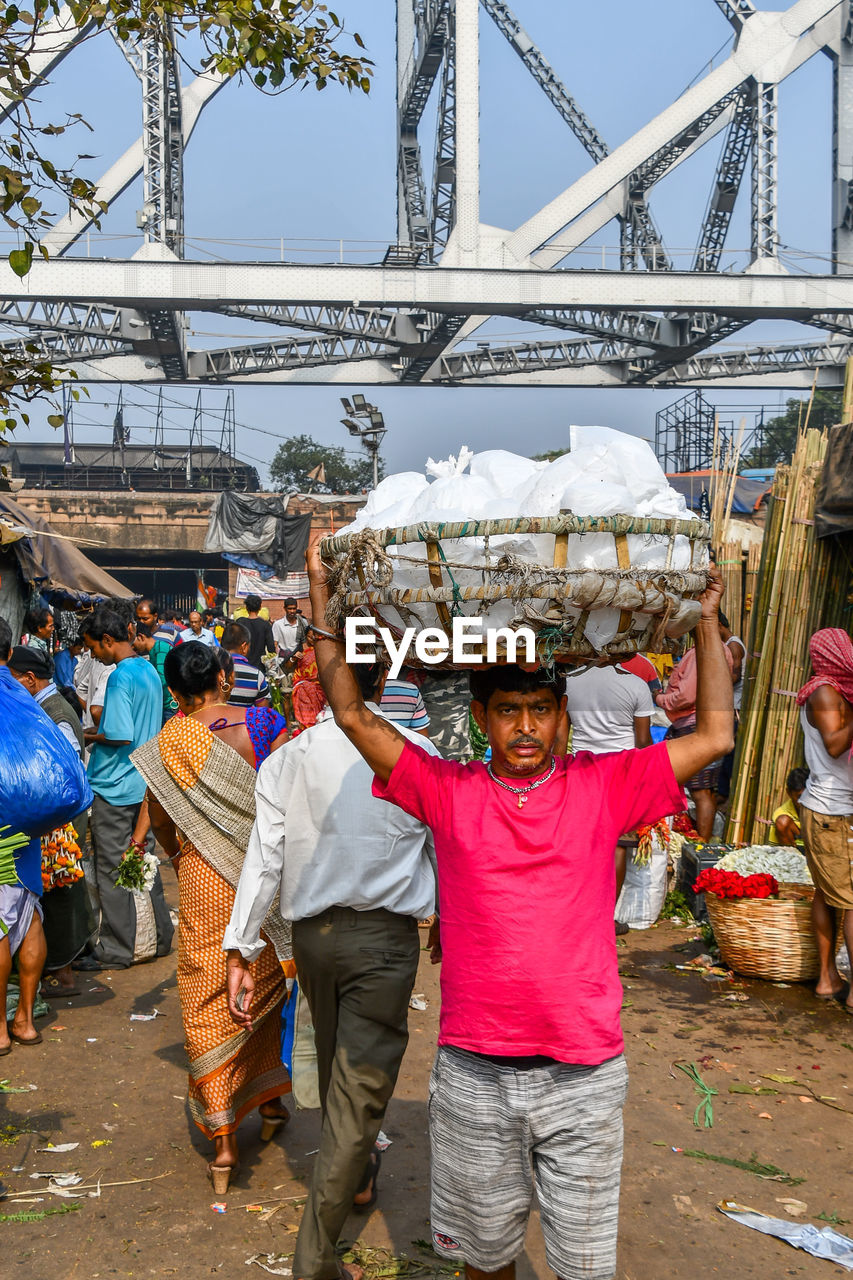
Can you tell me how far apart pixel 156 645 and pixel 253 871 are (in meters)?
7.13

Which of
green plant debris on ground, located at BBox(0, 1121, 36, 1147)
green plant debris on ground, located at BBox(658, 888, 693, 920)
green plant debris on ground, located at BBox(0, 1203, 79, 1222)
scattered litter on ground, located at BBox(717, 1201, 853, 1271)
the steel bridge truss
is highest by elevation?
the steel bridge truss

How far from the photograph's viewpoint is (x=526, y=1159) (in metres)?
2.45

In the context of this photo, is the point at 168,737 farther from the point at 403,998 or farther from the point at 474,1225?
the point at 474,1225

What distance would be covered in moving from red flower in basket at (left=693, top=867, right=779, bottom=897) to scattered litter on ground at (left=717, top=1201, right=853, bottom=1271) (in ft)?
7.96

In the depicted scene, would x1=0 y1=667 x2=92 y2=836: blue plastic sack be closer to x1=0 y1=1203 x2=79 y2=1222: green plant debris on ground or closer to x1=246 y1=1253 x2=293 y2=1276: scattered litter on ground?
x1=0 y1=1203 x2=79 y2=1222: green plant debris on ground

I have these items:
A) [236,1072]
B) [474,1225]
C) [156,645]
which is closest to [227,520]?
[156,645]

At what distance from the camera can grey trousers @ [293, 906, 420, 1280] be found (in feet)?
9.91

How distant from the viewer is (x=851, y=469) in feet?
20.7

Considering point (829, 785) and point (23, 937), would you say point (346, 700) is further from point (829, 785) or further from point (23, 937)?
point (829, 785)

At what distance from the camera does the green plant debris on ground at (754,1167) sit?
3861 mm

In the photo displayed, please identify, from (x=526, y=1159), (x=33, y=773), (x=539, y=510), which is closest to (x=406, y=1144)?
(x=526, y=1159)

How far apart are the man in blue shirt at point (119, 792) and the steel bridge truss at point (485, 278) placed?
17.1 m

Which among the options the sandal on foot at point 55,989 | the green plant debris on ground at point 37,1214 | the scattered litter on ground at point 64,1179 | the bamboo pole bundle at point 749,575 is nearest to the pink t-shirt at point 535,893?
the green plant debris on ground at point 37,1214

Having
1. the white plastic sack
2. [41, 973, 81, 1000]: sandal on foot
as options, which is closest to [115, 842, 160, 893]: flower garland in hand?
[41, 973, 81, 1000]: sandal on foot
